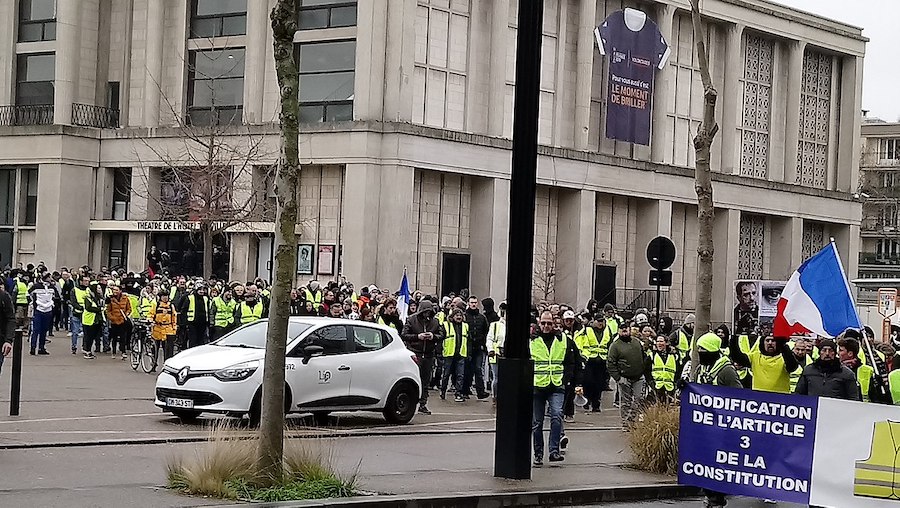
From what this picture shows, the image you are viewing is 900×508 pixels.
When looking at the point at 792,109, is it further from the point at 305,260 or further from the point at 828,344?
the point at 828,344

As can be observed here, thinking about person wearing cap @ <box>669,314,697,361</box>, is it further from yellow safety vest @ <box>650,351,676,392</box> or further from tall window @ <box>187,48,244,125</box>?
tall window @ <box>187,48,244,125</box>

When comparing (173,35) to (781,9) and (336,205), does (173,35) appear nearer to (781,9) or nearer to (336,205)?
(336,205)

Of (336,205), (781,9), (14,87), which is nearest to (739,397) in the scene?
(336,205)

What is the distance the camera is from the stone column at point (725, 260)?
5731 centimetres

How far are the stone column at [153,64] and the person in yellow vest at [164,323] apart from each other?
22.2 meters

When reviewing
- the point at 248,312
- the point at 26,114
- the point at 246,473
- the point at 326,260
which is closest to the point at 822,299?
the point at 246,473

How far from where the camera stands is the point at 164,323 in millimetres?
27062

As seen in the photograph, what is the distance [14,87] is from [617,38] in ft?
74.2

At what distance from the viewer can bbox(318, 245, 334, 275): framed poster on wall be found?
4384cm

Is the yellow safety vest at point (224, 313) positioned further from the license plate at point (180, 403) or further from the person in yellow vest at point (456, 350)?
the license plate at point (180, 403)

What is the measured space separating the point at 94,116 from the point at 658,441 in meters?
37.7

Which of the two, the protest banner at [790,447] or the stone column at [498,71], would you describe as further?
the stone column at [498,71]

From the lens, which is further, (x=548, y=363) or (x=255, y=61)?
(x=255, y=61)

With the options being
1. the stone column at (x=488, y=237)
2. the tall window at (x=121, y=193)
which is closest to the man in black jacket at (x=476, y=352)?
the stone column at (x=488, y=237)
